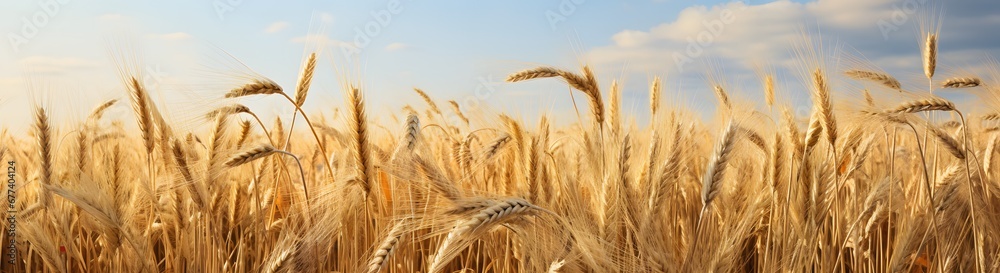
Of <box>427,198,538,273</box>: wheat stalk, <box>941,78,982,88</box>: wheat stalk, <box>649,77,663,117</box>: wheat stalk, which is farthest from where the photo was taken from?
<box>649,77,663,117</box>: wheat stalk

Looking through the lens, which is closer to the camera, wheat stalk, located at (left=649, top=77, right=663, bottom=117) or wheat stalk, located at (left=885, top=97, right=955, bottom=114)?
wheat stalk, located at (left=885, top=97, right=955, bottom=114)

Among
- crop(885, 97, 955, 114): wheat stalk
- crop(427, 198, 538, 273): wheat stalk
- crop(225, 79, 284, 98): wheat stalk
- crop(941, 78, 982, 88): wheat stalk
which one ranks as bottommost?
crop(427, 198, 538, 273): wheat stalk

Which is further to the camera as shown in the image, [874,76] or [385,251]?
[874,76]

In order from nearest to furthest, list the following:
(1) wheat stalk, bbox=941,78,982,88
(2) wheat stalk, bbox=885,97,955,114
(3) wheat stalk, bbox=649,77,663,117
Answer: (2) wheat stalk, bbox=885,97,955,114, (1) wheat stalk, bbox=941,78,982,88, (3) wheat stalk, bbox=649,77,663,117

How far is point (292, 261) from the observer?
1.90 meters

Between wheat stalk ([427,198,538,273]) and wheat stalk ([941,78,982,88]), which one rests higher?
wheat stalk ([941,78,982,88])

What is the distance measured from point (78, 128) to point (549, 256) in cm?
204

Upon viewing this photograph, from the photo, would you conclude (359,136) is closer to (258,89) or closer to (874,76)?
(258,89)

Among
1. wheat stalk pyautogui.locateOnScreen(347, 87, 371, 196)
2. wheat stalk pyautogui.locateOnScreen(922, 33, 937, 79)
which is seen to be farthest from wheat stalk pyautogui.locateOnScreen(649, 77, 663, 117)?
wheat stalk pyautogui.locateOnScreen(347, 87, 371, 196)

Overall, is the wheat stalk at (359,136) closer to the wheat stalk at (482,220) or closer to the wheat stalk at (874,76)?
the wheat stalk at (482,220)

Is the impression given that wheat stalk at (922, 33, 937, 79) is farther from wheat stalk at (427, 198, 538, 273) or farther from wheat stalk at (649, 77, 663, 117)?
wheat stalk at (427, 198, 538, 273)

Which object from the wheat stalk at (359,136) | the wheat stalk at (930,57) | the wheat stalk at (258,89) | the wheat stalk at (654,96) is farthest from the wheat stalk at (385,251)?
the wheat stalk at (930,57)

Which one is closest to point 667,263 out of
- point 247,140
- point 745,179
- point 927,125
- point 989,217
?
point 745,179

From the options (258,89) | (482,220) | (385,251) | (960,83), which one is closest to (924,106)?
(960,83)
